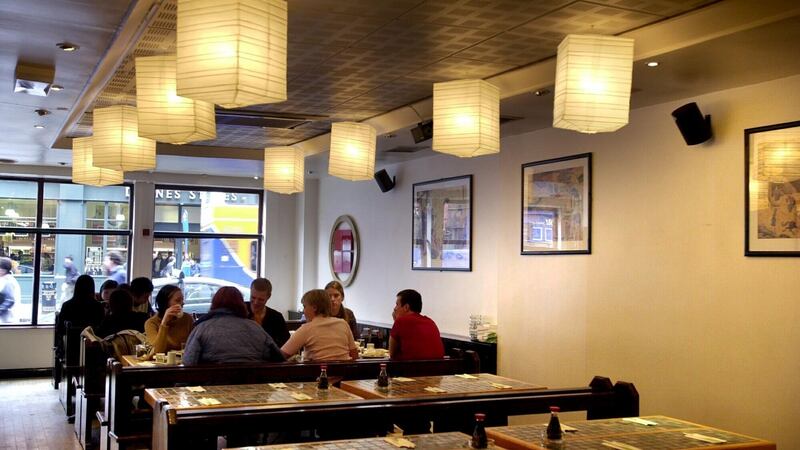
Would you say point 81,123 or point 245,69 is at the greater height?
point 81,123

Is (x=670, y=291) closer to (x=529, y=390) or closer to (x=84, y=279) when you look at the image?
(x=529, y=390)

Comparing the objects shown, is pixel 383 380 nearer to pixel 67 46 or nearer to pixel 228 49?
pixel 228 49

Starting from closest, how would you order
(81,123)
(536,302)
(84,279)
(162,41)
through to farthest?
(162,41)
(536,302)
(81,123)
(84,279)

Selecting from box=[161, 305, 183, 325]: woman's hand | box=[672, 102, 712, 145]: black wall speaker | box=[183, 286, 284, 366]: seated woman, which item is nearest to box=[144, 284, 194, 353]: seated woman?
box=[161, 305, 183, 325]: woman's hand

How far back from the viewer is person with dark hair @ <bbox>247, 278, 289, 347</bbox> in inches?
275

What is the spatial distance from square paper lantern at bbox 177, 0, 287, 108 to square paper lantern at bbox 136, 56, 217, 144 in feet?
3.69

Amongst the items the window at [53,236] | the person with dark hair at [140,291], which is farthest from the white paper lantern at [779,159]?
the window at [53,236]

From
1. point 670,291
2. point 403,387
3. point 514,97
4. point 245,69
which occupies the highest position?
point 514,97

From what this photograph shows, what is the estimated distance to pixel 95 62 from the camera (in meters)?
6.15

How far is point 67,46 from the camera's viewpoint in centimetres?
568

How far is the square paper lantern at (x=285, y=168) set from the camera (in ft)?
25.5

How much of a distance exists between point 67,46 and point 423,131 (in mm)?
3038

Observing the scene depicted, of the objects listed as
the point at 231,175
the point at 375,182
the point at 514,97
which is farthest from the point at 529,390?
→ the point at 231,175

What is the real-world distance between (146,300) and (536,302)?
168 inches
